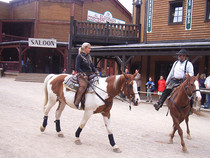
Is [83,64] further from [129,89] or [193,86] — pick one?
[193,86]

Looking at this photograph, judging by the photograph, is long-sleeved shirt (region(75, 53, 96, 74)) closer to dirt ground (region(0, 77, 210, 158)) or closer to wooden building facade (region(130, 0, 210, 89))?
dirt ground (region(0, 77, 210, 158))

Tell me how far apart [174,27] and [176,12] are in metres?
1.11

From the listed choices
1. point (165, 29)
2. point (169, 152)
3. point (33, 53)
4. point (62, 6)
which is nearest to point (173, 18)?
point (165, 29)

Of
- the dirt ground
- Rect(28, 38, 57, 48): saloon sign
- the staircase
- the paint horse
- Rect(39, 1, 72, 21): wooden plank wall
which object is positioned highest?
Rect(39, 1, 72, 21): wooden plank wall

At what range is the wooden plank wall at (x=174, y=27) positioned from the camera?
13.2 m

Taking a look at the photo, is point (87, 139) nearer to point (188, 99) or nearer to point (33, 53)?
point (188, 99)

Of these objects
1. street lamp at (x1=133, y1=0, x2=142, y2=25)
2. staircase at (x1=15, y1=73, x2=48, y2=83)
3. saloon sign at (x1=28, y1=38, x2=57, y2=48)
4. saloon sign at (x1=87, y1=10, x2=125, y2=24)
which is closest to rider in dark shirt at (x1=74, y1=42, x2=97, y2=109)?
A: street lamp at (x1=133, y1=0, x2=142, y2=25)

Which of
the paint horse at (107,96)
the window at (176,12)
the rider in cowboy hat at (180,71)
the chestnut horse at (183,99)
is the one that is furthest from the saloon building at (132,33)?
the paint horse at (107,96)

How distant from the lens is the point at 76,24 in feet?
52.5

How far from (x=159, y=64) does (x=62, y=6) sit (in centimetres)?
1452

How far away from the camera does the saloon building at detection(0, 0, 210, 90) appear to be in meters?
12.7

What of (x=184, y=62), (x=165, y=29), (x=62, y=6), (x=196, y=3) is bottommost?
(x=184, y=62)

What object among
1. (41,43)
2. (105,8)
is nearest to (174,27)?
(41,43)

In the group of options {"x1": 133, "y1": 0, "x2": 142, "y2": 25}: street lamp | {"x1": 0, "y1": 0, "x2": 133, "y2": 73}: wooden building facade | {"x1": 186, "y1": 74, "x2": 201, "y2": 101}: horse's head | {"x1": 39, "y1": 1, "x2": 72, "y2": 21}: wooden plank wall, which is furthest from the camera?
{"x1": 39, "y1": 1, "x2": 72, "y2": 21}: wooden plank wall
